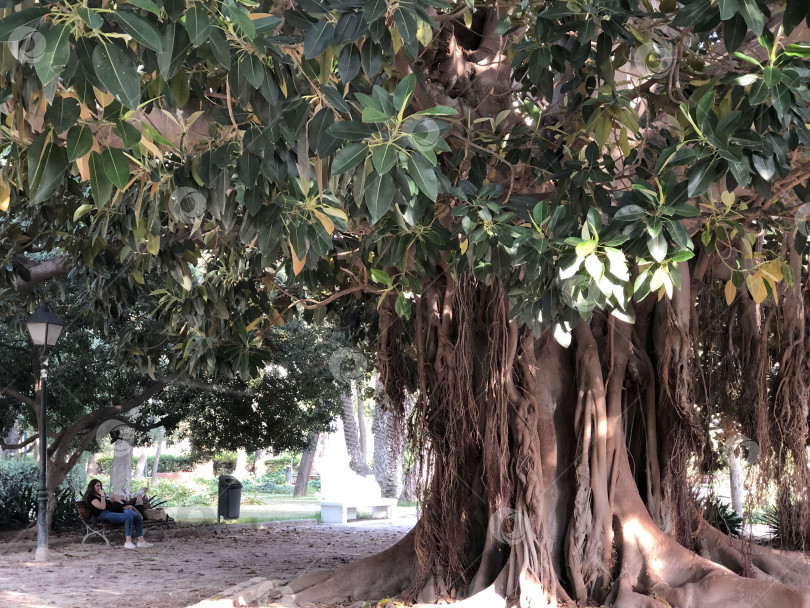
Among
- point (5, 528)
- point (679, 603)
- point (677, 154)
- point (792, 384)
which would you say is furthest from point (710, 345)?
point (5, 528)

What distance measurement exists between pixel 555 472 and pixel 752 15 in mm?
3768

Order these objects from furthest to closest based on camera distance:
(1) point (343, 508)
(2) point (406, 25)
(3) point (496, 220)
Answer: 1. (1) point (343, 508)
2. (3) point (496, 220)
3. (2) point (406, 25)

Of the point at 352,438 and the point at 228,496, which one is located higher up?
the point at 352,438

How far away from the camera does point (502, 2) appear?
4.27 metres

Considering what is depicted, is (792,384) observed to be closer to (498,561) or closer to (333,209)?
(498,561)

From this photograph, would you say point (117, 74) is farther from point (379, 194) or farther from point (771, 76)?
point (771, 76)

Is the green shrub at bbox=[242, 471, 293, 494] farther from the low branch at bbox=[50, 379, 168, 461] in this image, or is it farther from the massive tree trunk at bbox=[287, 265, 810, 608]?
the massive tree trunk at bbox=[287, 265, 810, 608]

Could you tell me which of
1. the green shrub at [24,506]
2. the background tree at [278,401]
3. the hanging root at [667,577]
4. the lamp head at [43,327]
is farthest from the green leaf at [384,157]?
the green shrub at [24,506]

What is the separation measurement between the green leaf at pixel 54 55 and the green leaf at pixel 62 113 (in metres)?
0.31

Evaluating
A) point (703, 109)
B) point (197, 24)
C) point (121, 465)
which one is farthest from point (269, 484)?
point (197, 24)

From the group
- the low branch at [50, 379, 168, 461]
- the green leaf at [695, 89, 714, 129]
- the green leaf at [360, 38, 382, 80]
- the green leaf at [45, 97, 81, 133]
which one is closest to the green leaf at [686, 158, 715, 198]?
the green leaf at [695, 89, 714, 129]

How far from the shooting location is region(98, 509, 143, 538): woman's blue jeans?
9.98 meters

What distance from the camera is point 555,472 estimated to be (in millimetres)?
5672

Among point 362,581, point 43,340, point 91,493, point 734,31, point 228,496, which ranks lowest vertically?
point 362,581
